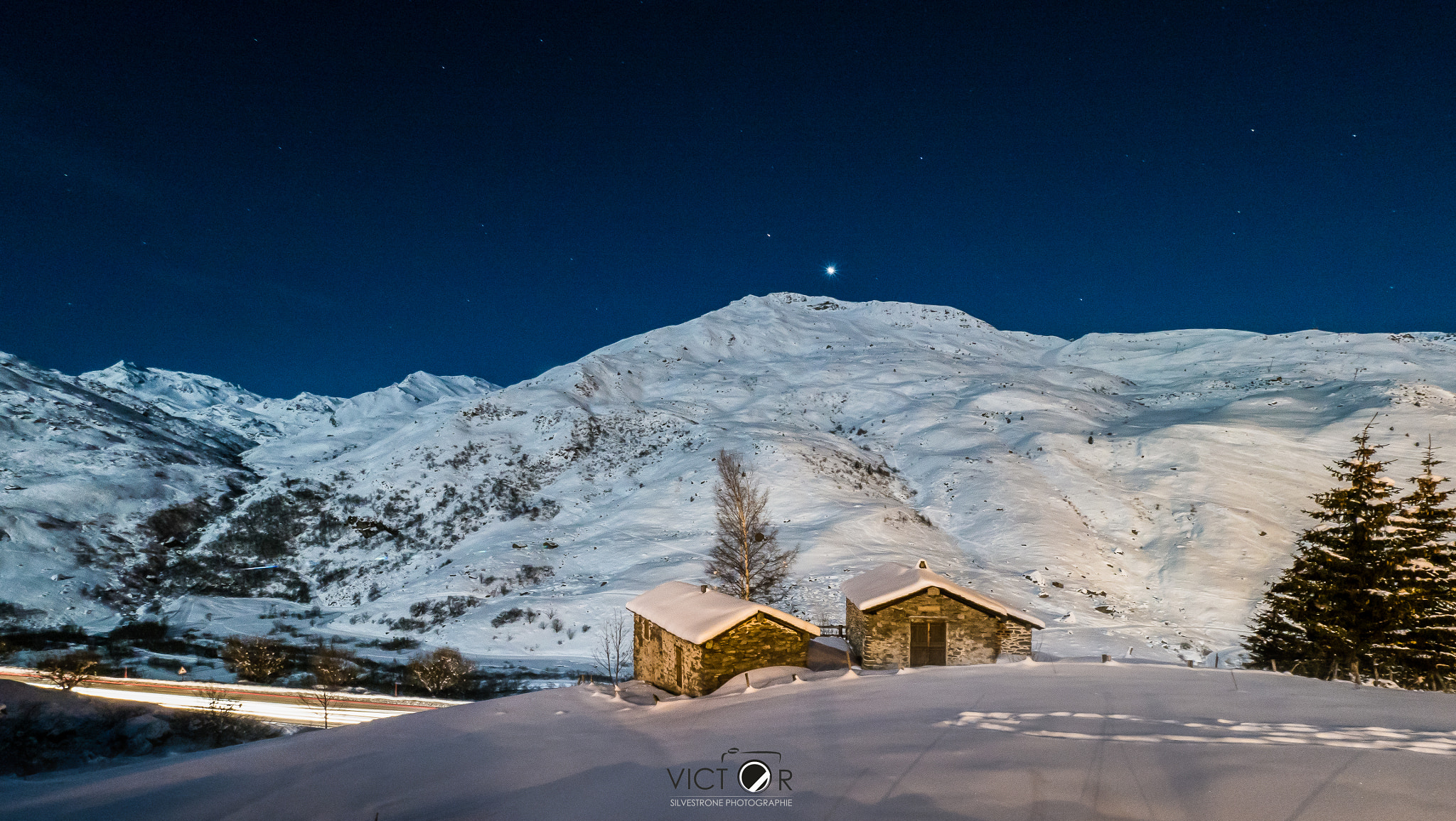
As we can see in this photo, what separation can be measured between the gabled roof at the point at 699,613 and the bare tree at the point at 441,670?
35.4 ft

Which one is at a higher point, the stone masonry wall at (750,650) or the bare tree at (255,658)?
the stone masonry wall at (750,650)

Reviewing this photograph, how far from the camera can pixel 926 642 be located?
20.6 m

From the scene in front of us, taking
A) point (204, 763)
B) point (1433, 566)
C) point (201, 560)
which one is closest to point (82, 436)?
point (201, 560)

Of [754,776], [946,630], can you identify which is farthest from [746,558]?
[754,776]

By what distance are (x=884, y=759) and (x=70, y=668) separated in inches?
1445

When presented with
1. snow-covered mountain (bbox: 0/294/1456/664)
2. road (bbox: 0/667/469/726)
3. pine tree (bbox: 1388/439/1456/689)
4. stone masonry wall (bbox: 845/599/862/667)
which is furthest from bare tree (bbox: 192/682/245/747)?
pine tree (bbox: 1388/439/1456/689)

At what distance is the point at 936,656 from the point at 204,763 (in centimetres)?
2040

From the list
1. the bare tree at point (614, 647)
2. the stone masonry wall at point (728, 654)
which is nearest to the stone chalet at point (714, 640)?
the stone masonry wall at point (728, 654)

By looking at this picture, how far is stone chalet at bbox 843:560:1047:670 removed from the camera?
20.4m

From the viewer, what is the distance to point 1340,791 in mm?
6117

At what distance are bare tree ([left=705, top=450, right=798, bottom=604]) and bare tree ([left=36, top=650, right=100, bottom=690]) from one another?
26.3m

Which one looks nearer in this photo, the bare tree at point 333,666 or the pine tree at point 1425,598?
the pine tree at point 1425,598

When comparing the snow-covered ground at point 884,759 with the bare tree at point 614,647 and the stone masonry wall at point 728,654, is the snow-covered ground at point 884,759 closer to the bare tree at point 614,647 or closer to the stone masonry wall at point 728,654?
the stone masonry wall at point 728,654

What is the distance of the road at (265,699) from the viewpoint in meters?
22.0
